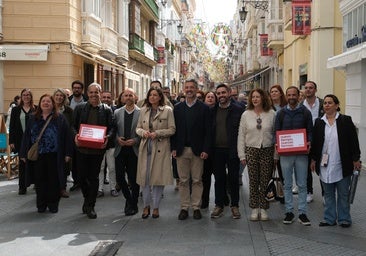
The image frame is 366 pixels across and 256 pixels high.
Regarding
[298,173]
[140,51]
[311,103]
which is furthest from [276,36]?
[298,173]

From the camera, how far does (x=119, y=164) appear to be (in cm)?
809

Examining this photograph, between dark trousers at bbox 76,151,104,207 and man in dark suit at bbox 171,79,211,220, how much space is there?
1232 millimetres

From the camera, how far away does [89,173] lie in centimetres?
805

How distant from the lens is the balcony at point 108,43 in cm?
2305

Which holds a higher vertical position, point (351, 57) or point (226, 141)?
point (351, 57)

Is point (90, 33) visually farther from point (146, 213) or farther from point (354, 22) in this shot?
point (146, 213)

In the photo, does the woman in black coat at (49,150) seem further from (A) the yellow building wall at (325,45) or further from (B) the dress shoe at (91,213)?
(A) the yellow building wall at (325,45)

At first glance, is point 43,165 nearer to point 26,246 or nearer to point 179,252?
point 26,246

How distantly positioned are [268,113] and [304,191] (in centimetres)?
124

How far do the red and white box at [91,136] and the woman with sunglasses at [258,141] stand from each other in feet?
6.76

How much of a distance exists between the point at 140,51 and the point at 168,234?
27.0 m

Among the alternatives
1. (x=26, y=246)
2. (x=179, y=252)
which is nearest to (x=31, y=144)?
(x=26, y=246)

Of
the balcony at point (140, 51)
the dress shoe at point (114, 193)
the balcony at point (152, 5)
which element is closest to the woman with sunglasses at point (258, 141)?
the dress shoe at point (114, 193)

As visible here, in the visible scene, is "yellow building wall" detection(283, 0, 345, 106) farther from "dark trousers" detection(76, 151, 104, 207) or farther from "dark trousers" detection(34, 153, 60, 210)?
"dark trousers" detection(34, 153, 60, 210)
